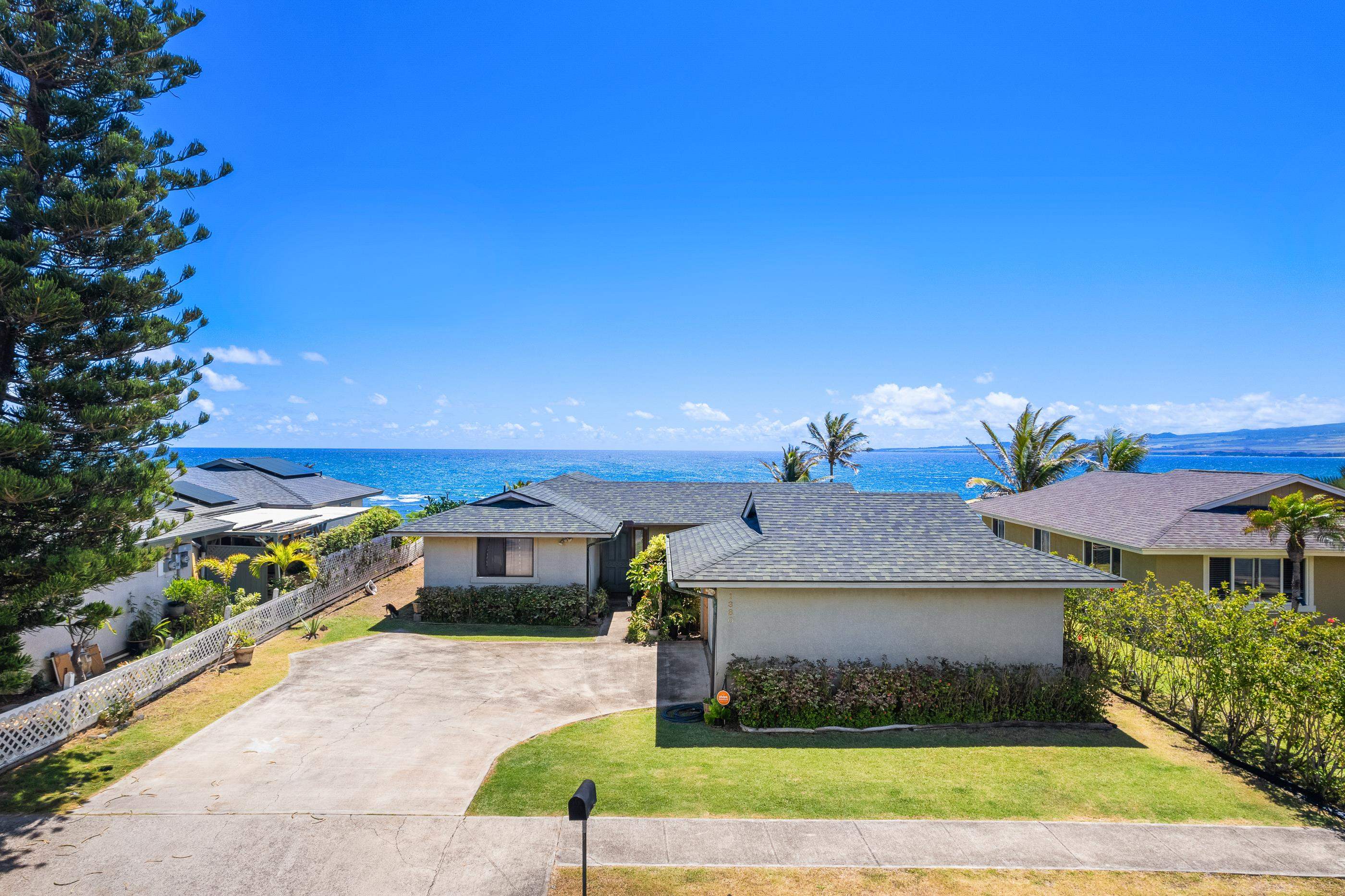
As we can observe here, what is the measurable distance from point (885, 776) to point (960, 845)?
6.28ft

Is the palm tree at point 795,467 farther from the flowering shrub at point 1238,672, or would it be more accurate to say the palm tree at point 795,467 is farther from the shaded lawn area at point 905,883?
the shaded lawn area at point 905,883

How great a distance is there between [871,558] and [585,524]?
962cm

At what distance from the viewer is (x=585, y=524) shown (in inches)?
790

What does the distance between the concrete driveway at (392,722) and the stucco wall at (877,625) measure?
2.33 m

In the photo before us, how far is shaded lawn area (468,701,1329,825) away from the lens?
8812mm

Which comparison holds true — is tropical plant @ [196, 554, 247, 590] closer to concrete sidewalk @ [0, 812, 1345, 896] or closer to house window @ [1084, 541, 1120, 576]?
concrete sidewalk @ [0, 812, 1345, 896]

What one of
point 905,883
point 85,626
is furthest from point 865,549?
→ point 85,626

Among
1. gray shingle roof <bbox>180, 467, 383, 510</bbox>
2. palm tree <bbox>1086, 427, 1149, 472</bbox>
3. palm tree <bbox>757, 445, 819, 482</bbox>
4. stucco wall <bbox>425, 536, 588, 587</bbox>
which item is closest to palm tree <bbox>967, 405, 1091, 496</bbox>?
palm tree <bbox>1086, 427, 1149, 472</bbox>

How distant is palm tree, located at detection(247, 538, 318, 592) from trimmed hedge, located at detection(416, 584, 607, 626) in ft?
12.2

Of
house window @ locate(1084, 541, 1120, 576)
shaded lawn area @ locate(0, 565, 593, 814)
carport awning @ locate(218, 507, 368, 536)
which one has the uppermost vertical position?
carport awning @ locate(218, 507, 368, 536)

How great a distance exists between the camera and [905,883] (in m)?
7.19

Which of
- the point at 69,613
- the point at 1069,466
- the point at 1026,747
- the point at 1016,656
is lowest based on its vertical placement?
the point at 1026,747

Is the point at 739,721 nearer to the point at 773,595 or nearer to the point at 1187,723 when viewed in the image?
the point at 773,595

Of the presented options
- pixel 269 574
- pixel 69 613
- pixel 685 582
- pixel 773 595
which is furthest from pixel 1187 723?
pixel 269 574
